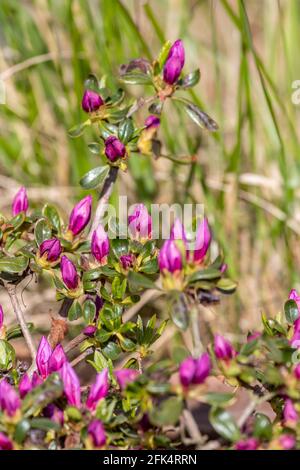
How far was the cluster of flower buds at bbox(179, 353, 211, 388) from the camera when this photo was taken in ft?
2.32

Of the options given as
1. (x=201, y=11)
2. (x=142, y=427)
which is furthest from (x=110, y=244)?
(x=201, y=11)

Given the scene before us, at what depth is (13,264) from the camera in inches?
37.0

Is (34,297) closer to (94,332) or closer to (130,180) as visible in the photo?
(130,180)

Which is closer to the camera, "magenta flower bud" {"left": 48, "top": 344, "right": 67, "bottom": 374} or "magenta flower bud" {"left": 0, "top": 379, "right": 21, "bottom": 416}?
"magenta flower bud" {"left": 0, "top": 379, "right": 21, "bottom": 416}

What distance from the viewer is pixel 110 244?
942mm

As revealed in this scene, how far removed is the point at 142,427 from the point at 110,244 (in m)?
0.24

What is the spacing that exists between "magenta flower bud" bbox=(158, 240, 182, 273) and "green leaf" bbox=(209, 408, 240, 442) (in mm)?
155

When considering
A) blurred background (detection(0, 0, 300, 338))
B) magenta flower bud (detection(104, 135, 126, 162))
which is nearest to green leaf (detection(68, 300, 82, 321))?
magenta flower bud (detection(104, 135, 126, 162))

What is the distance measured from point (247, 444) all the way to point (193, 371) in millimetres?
102

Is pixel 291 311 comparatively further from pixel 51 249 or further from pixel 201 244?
pixel 51 249

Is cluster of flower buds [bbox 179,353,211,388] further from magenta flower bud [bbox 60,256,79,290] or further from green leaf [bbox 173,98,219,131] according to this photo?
green leaf [bbox 173,98,219,131]

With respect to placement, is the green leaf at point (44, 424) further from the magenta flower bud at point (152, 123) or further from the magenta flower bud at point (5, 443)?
the magenta flower bud at point (152, 123)

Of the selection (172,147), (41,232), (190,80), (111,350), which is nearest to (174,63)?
(190,80)

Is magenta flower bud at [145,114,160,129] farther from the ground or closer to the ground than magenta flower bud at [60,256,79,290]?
farther from the ground
